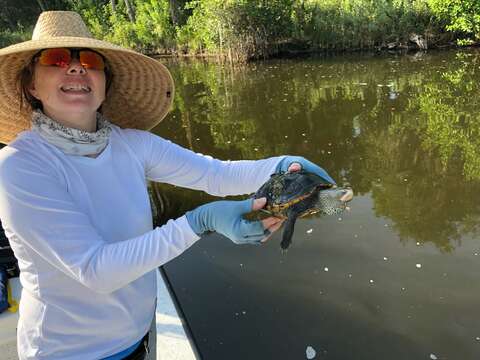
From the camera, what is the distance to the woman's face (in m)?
1.35

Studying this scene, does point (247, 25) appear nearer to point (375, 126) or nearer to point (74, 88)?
point (375, 126)

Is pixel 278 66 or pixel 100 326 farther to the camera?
pixel 278 66

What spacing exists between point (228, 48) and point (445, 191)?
49.1ft

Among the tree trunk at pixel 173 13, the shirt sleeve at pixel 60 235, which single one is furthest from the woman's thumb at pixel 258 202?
the tree trunk at pixel 173 13

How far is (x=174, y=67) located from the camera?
19531 mm

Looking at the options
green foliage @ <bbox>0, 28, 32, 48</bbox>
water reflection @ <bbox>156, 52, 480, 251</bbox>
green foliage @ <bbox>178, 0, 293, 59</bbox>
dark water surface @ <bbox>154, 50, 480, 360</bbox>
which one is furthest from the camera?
green foliage @ <bbox>0, 28, 32, 48</bbox>

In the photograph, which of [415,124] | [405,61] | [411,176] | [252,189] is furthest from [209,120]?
[405,61]

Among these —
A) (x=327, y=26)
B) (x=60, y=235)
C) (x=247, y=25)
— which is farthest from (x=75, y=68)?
(x=327, y=26)

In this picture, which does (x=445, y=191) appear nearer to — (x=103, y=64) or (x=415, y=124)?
(x=415, y=124)

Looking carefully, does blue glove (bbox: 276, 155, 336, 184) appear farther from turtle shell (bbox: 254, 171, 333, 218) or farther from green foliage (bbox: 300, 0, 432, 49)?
green foliage (bbox: 300, 0, 432, 49)

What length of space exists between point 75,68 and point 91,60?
8 cm

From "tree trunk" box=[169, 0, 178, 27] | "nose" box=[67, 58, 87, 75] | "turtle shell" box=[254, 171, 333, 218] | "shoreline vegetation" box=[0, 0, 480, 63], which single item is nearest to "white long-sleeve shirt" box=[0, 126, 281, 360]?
"nose" box=[67, 58, 87, 75]

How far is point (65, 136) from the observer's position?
1.31 metres

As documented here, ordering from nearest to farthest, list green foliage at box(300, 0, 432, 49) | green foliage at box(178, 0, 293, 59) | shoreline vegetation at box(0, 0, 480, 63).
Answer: shoreline vegetation at box(0, 0, 480, 63), green foliage at box(300, 0, 432, 49), green foliage at box(178, 0, 293, 59)
